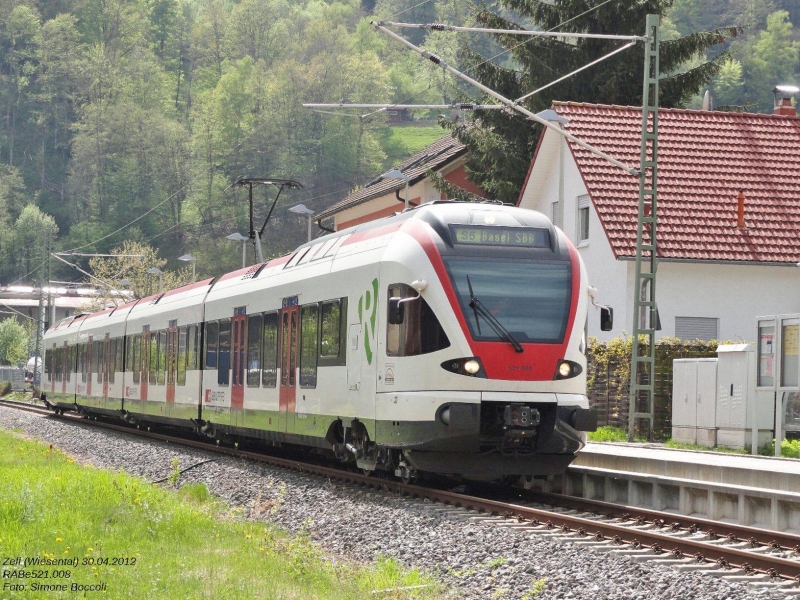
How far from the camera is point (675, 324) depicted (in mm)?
32812

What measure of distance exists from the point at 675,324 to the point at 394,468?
17.1m

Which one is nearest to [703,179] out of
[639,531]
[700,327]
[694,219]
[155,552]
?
[694,219]

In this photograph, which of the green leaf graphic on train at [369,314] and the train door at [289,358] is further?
the train door at [289,358]

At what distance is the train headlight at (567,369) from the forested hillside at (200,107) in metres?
107

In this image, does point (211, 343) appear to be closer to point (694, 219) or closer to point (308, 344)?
point (308, 344)

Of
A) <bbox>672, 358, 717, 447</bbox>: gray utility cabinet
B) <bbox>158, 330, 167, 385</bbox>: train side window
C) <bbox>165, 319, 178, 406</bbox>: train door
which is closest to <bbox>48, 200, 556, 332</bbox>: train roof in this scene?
<bbox>165, 319, 178, 406</bbox>: train door

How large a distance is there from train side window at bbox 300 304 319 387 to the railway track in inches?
76.0

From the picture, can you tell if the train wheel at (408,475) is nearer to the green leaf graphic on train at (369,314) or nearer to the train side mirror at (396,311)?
the green leaf graphic on train at (369,314)

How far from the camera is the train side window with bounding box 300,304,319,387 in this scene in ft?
63.3

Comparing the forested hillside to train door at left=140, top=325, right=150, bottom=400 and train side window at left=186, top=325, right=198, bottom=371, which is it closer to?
train door at left=140, top=325, right=150, bottom=400

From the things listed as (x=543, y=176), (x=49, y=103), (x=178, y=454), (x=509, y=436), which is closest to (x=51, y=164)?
(x=49, y=103)

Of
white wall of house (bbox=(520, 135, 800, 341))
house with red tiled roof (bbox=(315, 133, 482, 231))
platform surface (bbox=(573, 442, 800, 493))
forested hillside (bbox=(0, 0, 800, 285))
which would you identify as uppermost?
forested hillside (bbox=(0, 0, 800, 285))

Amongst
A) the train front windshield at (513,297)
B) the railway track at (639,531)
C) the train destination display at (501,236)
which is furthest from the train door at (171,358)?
the train front windshield at (513,297)

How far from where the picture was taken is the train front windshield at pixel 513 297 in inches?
618
